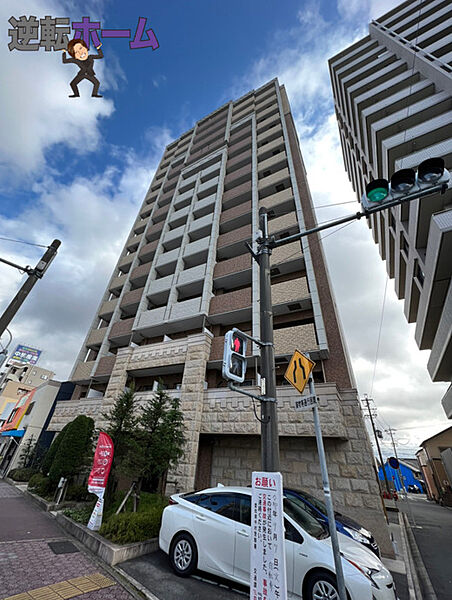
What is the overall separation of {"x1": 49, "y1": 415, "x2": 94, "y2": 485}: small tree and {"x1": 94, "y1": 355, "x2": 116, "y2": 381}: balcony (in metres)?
3.90

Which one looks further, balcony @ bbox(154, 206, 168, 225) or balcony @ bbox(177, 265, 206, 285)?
balcony @ bbox(154, 206, 168, 225)

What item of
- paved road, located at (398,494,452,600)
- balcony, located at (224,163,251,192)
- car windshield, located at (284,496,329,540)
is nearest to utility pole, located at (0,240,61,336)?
car windshield, located at (284,496,329,540)

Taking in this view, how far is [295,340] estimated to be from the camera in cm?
1141

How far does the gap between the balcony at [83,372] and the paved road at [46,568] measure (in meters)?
9.79

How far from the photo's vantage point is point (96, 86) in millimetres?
5109

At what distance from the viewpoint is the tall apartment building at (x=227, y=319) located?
937 cm

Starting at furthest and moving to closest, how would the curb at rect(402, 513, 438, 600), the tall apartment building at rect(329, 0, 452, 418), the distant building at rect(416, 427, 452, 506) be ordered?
the distant building at rect(416, 427, 452, 506) < the tall apartment building at rect(329, 0, 452, 418) < the curb at rect(402, 513, 438, 600)

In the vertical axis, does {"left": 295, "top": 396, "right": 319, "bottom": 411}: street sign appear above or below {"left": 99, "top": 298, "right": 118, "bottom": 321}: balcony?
below

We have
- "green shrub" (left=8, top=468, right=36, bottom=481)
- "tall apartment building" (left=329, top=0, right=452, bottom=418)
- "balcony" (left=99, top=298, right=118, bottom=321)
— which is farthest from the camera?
"balcony" (left=99, top=298, right=118, bottom=321)

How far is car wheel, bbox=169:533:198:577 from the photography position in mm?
4898

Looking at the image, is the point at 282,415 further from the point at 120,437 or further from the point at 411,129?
the point at 411,129

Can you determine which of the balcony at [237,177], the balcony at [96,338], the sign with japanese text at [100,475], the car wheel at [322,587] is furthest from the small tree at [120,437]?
the balcony at [237,177]

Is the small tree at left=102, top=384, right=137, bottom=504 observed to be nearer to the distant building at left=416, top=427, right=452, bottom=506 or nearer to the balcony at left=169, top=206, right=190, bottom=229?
the balcony at left=169, top=206, right=190, bottom=229

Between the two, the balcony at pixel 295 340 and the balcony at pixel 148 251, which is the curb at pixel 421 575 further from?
the balcony at pixel 148 251
